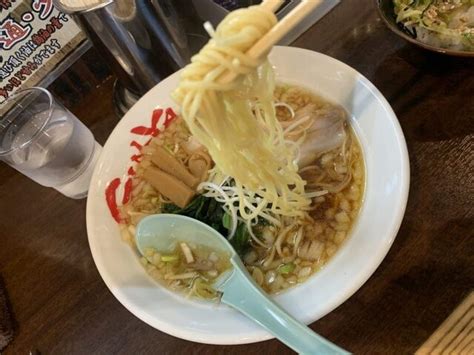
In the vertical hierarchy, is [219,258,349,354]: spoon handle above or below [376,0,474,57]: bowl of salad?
below

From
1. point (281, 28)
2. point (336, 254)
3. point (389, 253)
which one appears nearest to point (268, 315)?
point (336, 254)

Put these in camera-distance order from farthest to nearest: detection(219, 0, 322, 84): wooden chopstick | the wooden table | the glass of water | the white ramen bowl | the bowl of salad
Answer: the glass of water < the bowl of salad < the wooden table < the white ramen bowl < detection(219, 0, 322, 84): wooden chopstick

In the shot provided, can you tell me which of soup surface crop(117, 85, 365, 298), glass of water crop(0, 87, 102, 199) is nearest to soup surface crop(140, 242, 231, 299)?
soup surface crop(117, 85, 365, 298)

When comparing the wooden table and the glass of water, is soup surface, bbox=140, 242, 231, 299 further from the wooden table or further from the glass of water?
the glass of water

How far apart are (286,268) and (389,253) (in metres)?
0.31

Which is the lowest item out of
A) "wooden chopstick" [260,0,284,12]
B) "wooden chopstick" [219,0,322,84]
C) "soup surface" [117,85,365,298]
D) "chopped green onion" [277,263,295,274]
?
"chopped green onion" [277,263,295,274]

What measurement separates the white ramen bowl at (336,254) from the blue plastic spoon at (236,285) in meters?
0.05

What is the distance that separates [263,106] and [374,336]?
71 cm

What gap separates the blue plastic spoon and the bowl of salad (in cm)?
92

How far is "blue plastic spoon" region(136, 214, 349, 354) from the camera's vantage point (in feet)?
3.63

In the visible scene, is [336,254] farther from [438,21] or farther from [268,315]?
[438,21]

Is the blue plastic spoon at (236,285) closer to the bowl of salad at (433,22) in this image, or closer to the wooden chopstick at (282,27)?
the wooden chopstick at (282,27)

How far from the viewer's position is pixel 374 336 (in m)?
1.31

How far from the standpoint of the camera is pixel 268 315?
119 cm
